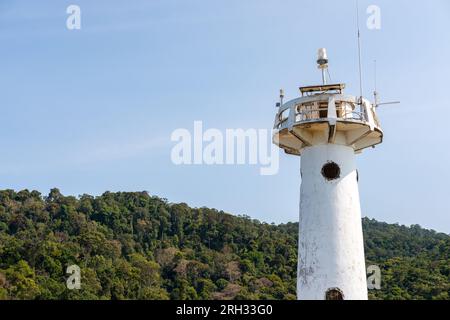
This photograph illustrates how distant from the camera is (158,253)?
8000 cm

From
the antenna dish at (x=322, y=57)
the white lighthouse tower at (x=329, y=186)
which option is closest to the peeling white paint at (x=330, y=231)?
the white lighthouse tower at (x=329, y=186)

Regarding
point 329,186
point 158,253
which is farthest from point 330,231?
point 158,253

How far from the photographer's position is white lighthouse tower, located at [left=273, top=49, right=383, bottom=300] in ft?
42.6

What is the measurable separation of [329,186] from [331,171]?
37 cm

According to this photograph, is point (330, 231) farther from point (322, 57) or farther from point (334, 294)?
point (322, 57)

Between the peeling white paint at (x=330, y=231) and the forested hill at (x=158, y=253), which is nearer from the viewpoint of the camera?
the peeling white paint at (x=330, y=231)

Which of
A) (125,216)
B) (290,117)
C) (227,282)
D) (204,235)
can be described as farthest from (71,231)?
(290,117)

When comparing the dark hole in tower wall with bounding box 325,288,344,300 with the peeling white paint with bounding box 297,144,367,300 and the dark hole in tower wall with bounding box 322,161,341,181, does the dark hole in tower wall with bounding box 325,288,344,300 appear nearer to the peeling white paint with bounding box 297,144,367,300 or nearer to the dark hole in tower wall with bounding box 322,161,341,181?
the peeling white paint with bounding box 297,144,367,300

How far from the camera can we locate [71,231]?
3327 inches

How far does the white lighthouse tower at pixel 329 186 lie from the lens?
1298cm

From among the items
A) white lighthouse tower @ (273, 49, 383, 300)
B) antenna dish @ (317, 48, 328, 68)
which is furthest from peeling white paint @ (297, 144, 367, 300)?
antenna dish @ (317, 48, 328, 68)

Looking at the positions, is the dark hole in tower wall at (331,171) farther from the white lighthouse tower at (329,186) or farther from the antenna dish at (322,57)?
the antenna dish at (322,57)
